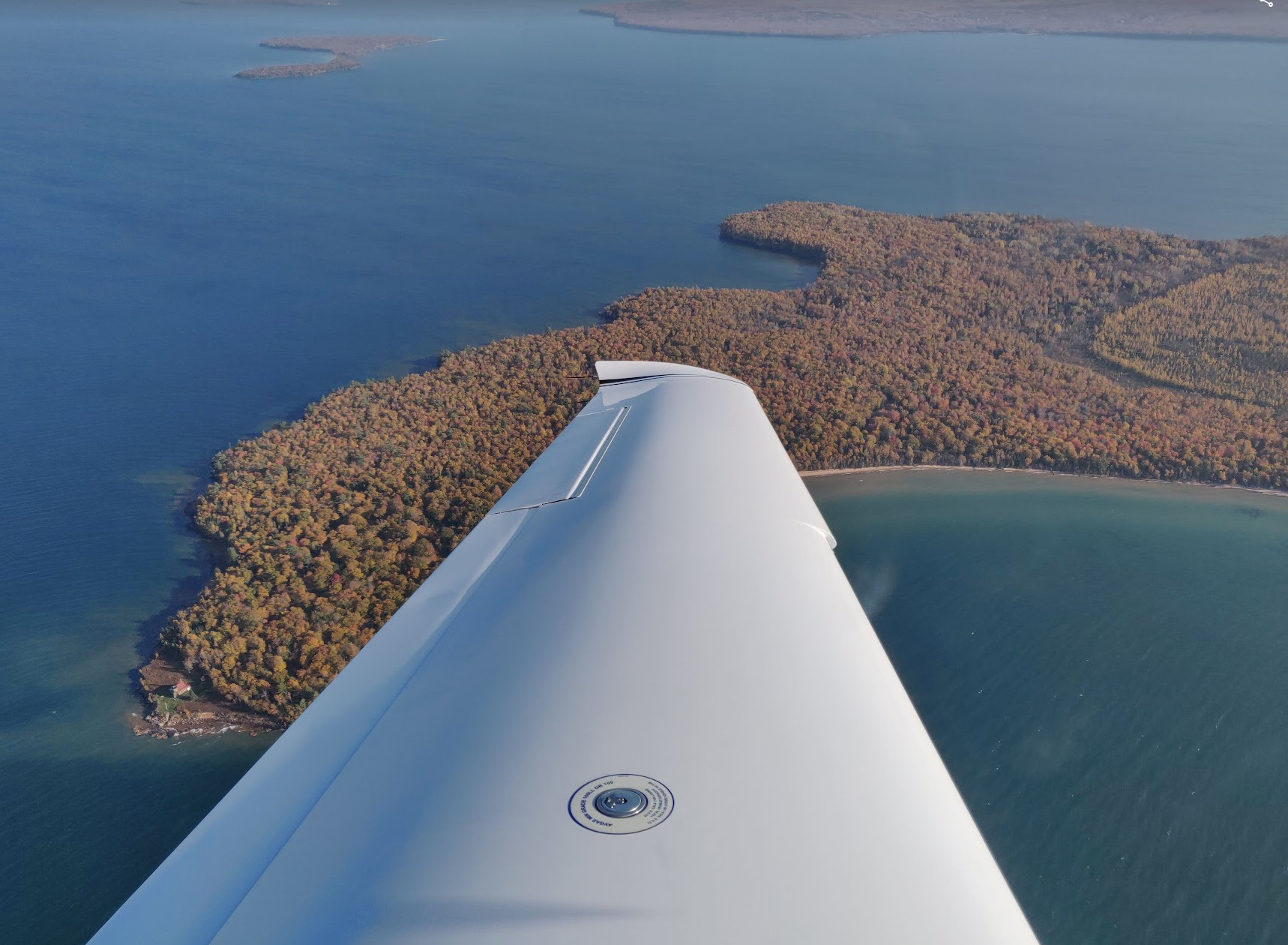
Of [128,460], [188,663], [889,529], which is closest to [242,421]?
[128,460]

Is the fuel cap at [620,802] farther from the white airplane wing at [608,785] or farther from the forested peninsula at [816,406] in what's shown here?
the forested peninsula at [816,406]

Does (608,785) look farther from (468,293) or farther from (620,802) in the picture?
(468,293)

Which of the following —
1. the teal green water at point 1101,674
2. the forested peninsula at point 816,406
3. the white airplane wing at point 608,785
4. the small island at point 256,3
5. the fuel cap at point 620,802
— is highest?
the small island at point 256,3

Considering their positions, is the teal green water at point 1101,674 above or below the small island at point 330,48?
below

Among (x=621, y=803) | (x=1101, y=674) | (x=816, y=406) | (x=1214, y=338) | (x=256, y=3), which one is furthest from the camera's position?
(x=256, y=3)

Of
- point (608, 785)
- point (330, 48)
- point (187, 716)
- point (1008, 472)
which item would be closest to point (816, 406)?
point (1008, 472)

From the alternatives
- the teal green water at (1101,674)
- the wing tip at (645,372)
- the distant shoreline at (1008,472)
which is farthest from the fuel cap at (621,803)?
the distant shoreline at (1008,472)
